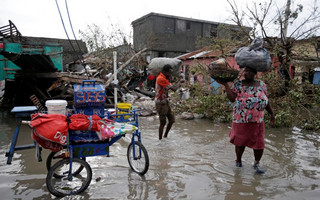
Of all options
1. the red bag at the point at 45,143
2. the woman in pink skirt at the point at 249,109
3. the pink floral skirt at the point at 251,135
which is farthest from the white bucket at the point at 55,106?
the pink floral skirt at the point at 251,135

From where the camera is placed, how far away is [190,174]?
3760 mm

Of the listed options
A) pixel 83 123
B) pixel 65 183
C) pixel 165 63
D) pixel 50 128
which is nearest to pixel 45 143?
pixel 50 128

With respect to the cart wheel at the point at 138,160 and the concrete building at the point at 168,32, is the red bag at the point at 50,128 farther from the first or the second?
the concrete building at the point at 168,32

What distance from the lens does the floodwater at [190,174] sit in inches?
124

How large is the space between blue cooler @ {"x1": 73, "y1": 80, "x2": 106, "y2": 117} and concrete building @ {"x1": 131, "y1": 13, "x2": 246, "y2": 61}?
18748 millimetres

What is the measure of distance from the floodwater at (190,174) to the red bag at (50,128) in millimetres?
862

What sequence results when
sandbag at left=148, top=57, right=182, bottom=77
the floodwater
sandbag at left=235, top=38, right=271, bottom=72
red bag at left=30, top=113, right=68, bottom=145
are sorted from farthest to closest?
1. sandbag at left=148, top=57, right=182, bottom=77
2. sandbag at left=235, top=38, right=271, bottom=72
3. the floodwater
4. red bag at left=30, top=113, right=68, bottom=145

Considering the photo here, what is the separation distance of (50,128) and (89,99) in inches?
36.6

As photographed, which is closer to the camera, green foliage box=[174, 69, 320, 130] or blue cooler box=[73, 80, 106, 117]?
blue cooler box=[73, 80, 106, 117]

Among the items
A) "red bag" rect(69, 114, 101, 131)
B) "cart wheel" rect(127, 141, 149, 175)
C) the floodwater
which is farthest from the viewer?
"cart wheel" rect(127, 141, 149, 175)

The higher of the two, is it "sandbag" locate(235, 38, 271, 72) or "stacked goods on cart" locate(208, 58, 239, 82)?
"sandbag" locate(235, 38, 271, 72)

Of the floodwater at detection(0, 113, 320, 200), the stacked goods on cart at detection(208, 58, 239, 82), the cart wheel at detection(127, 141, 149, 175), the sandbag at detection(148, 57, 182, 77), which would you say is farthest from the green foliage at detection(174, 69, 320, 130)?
the cart wheel at detection(127, 141, 149, 175)

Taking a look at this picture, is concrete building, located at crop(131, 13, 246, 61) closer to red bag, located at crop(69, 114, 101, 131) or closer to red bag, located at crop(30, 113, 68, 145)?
red bag, located at crop(69, 114, 101, 131)

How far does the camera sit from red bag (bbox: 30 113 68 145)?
2.71m
